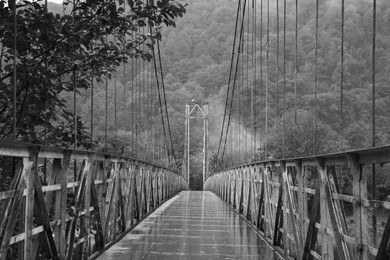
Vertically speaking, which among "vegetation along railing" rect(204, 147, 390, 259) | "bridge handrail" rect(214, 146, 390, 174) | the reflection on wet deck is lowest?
the reflection on wet deck

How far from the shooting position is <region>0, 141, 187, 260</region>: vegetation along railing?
279 centimetres

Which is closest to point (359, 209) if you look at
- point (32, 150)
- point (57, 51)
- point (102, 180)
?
point (32, 150)

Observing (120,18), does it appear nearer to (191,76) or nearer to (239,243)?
(239,243)

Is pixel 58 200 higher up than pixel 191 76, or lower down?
lower down

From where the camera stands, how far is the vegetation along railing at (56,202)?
9.14ft

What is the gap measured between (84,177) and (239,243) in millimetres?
2486

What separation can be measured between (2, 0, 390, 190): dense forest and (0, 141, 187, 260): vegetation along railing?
429 mm

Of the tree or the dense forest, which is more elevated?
the dense forest

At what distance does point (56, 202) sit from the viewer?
3734 mm

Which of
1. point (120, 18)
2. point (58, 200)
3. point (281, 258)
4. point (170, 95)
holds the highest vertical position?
point (170, 95)

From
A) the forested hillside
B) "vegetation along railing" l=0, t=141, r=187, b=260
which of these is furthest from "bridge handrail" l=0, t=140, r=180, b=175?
the forested hillside

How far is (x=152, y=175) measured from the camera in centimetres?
1198

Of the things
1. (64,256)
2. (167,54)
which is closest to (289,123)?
(167,54)

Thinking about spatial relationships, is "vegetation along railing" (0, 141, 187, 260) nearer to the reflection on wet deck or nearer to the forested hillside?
the reflection on wet deck
